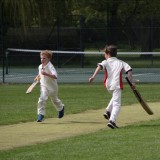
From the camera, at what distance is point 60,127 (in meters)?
13.9

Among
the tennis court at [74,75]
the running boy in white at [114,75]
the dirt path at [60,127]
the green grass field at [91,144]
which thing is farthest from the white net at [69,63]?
the running boy in white at [114,75]

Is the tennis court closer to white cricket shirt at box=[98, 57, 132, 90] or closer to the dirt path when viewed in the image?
the dirt path

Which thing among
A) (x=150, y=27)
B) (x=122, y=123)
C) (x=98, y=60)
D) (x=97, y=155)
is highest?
(x=97, y=155)

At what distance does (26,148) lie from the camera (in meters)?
10.8

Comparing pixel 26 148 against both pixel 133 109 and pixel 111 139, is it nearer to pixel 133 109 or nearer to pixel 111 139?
pixel 111 139

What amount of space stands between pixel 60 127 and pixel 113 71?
1.62 metres

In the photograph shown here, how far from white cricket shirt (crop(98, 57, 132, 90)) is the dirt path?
91 centimetres

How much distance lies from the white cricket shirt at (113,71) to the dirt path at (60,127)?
908 millimetres

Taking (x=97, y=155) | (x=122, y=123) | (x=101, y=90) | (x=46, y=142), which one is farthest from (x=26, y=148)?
(x=101, y=90)

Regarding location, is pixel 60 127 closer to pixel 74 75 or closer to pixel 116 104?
pixel 116 104

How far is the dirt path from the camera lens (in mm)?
12047

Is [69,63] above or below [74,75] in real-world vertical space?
below

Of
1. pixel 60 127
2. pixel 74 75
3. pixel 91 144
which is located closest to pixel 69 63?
pixel 74 75

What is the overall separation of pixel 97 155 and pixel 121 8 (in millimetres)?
37910
